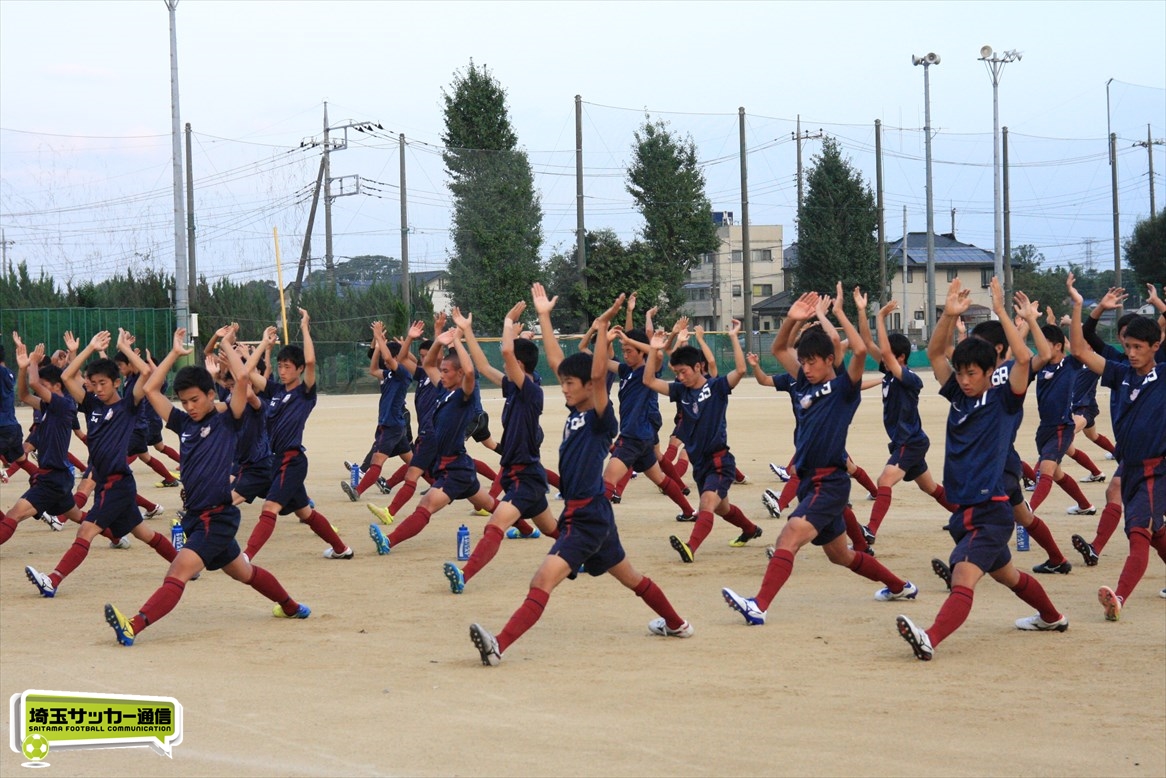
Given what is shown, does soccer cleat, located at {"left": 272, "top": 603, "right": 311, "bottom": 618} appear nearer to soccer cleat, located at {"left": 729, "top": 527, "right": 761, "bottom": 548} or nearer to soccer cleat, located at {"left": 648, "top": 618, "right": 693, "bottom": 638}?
soccer cleat, located at {"left": 648, "top": 618, "right": 693, "bottom": 638}

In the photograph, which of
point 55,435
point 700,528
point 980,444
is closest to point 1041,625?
point 980,444

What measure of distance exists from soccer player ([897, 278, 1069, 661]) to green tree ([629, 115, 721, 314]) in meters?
49.1

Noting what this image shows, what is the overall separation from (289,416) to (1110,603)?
6383mm

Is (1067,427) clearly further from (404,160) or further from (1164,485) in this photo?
(404,160)

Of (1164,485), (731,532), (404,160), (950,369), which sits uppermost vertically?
(404,160)

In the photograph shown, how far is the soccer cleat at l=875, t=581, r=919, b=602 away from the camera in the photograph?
8477mm

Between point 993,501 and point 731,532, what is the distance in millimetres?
5411

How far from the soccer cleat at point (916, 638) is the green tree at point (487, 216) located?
42164mm

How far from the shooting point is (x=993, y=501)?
6801mm

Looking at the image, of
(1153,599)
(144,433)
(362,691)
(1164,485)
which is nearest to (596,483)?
(362,691)

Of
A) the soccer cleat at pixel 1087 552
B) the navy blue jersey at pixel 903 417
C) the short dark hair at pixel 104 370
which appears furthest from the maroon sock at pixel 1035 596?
the short dark hair at pixel 104 370

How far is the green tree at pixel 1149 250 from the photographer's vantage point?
59875 millimetres

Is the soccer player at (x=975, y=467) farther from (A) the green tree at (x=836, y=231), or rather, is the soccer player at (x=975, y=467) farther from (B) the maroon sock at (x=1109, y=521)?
(A) the green tree at (x=836, y=231)


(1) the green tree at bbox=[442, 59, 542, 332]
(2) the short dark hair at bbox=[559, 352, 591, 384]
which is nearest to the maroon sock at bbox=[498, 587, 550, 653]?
(2) the short dark hair at bbox=[559, 352, 591, 384]
